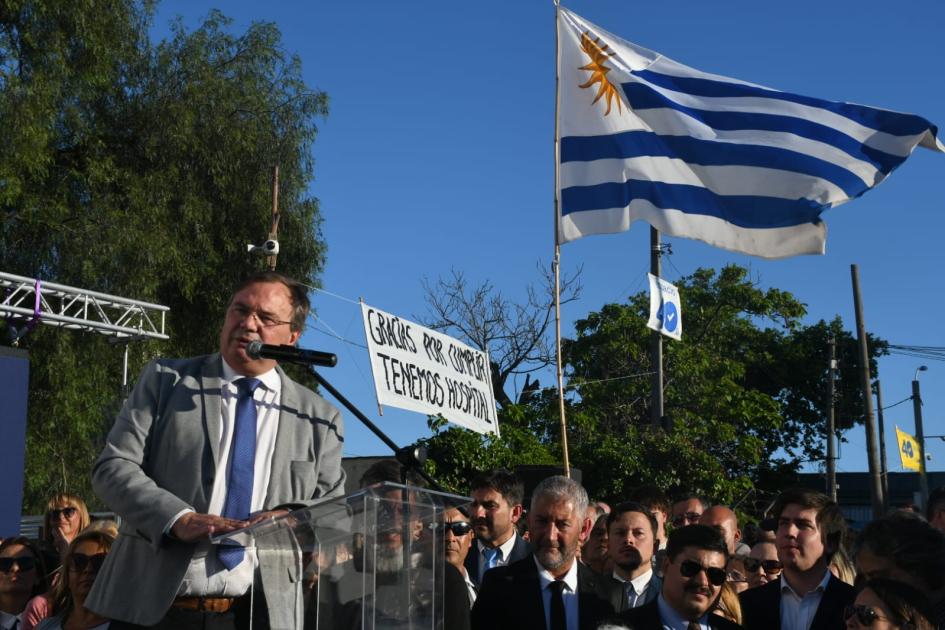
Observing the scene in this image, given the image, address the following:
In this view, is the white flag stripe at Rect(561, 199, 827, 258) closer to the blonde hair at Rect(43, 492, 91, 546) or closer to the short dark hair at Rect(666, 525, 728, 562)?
the blonde hair at Rect(43, 492, 91, 546)

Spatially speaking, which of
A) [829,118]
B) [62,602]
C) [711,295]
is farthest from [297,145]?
[711,295]

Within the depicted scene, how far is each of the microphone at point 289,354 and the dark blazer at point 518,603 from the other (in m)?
2.01

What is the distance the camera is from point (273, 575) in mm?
2906

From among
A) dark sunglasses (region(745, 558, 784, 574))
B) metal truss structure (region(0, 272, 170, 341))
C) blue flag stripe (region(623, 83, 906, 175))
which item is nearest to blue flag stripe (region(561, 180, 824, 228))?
blue flag stripe (region(623, 83, 906, 175))

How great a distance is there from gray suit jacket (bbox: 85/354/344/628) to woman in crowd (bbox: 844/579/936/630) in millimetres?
1831

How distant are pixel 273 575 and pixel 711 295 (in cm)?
4046

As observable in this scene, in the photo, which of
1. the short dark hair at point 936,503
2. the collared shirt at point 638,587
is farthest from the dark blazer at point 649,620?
the short dark hair at point 936,503

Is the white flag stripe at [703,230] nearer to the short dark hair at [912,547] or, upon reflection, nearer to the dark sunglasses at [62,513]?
the dark sunglasses at [62,513]

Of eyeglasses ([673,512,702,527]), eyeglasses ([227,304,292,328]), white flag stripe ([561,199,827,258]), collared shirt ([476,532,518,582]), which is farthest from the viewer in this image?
white flag stripe ([561,199,827,258])

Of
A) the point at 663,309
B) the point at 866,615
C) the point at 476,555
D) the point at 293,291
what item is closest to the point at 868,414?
the point at 663,309

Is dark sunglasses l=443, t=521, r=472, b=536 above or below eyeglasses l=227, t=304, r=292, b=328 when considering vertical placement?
below

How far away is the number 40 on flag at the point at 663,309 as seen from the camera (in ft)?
48.9

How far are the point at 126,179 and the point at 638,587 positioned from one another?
54.1ft

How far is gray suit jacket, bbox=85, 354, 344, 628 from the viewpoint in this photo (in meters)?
3.09
